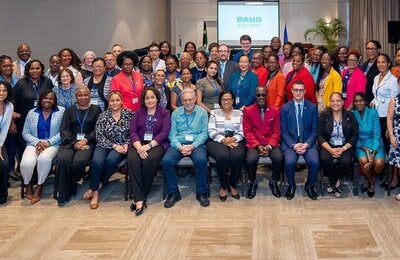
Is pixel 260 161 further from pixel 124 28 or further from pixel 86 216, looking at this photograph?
pixel 124 28

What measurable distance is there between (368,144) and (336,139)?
0.36 metres

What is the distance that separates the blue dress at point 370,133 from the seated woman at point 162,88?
2.23 metres

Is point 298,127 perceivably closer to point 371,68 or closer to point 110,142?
point 371,68

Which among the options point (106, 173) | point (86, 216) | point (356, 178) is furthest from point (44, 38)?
point (356, 178)

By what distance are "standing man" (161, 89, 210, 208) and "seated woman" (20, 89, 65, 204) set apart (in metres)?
1.27

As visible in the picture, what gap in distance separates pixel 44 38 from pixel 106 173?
3026 millimetres

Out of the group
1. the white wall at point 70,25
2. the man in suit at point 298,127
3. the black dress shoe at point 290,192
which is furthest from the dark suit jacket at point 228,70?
the white wall at point 70,25

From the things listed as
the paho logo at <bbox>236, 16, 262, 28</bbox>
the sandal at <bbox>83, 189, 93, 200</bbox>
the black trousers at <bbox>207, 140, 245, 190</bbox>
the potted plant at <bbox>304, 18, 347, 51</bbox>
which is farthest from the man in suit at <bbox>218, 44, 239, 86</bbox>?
the potted plant at <bbox>304, 18, 347, 51</bbox>

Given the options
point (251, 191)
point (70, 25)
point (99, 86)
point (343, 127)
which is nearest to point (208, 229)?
point (251, 191)

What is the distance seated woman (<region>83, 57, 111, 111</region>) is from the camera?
19.0 feet

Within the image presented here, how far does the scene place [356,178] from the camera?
534 centimetres

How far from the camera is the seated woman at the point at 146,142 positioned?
202 inches

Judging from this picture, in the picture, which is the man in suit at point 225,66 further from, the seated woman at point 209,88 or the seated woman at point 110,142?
the seated woman at point 110,142

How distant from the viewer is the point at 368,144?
538 cm
